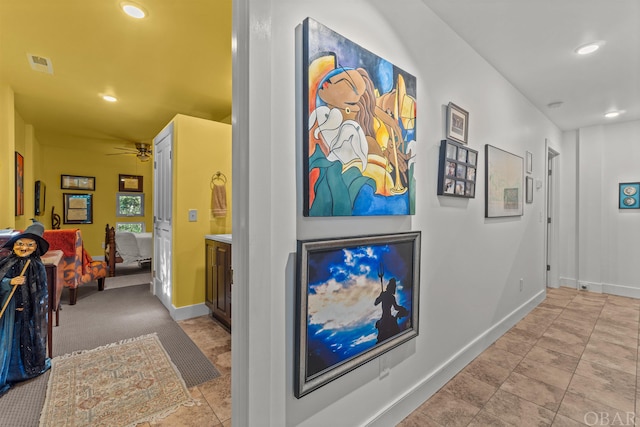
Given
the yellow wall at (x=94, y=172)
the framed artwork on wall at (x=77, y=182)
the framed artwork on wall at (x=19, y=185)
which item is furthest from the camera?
the framed artwork on wall at (x=77, y=182)

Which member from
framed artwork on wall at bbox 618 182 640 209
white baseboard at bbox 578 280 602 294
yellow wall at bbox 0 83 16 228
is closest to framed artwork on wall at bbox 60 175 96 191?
yellow wall at bbox 0 83 16 228

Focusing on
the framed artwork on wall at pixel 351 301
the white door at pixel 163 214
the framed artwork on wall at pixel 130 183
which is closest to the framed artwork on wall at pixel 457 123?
the framed artwork on wall at pixel 351 301

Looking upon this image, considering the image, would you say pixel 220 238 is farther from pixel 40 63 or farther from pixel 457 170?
pixel 40 63

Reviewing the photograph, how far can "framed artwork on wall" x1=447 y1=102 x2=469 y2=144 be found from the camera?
2045mm

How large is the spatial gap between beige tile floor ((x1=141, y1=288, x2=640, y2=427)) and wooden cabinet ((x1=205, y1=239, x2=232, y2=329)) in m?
0.17

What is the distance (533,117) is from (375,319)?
3495 millimetres

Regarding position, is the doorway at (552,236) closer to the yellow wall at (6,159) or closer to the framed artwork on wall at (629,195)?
the framed artwork on wall at (629,195)

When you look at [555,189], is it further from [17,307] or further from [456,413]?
[17,307]

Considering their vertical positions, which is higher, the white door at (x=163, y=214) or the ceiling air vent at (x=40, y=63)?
the ceiling air vent at (x=40, y=63)

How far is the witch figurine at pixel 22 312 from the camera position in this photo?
1949 mm

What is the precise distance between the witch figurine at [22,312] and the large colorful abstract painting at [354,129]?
2193 millimetres

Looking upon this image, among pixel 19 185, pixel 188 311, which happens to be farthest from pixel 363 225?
pixel 19 185

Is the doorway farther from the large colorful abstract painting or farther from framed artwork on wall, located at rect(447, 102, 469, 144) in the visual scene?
the large colorful abstract painting

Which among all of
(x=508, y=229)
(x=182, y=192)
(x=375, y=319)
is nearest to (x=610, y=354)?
(x=508, y=229)
